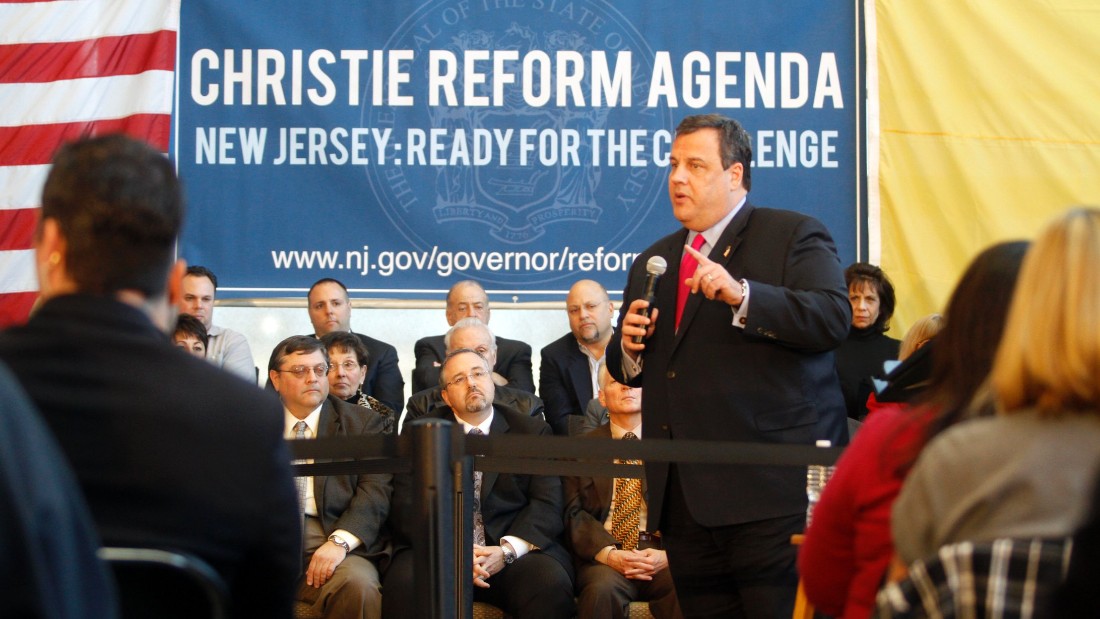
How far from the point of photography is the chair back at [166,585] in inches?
56.6

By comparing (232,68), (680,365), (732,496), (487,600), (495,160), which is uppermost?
(232,68)

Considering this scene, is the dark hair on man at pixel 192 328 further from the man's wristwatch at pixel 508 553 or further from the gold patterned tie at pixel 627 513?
the gold patterned tie at pixel 627 513

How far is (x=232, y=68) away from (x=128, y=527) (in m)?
5.38

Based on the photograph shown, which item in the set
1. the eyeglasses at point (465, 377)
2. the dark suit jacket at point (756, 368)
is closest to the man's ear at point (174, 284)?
the dark suit jacket at point (756, 368)

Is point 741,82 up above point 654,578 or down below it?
above

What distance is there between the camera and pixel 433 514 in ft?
10.2

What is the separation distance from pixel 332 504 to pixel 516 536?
2.32ft

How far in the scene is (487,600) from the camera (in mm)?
4645

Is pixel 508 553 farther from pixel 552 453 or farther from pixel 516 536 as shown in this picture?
pixel 552 453

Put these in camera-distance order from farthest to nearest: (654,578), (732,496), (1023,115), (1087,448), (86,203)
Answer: (1023,115)
(654,578)
(732,496)
(86,203)
(1087,448)

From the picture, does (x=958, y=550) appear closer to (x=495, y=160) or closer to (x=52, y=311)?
(x=52, y=311)

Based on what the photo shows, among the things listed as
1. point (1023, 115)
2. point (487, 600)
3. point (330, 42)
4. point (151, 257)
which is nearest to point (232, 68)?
point (330, 42)

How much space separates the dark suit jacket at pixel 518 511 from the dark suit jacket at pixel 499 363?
3.74ft

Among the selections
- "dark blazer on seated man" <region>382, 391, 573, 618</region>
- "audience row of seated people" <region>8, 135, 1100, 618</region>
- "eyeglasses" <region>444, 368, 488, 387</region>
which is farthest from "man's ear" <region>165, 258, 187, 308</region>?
"eyeglasses" <region>444, 368, 488, 387</region>
